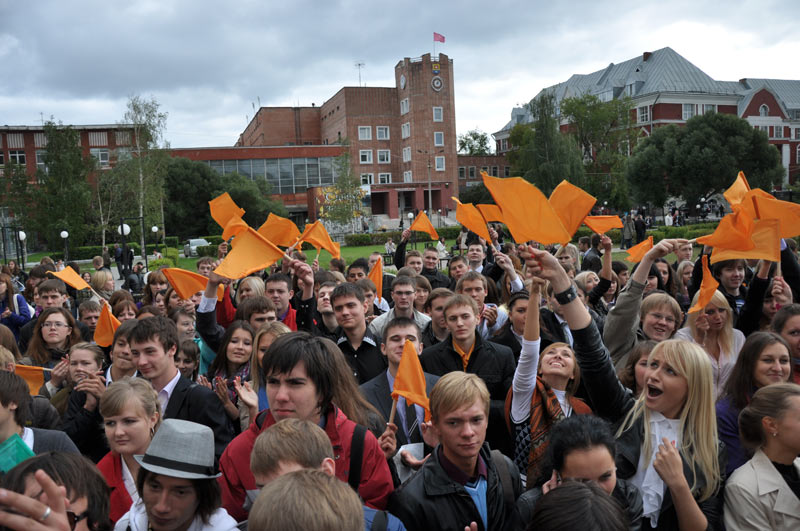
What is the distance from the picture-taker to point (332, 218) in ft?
157

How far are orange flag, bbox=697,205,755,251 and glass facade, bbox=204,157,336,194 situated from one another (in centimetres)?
6414

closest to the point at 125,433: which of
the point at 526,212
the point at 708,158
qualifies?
the point at 526,212

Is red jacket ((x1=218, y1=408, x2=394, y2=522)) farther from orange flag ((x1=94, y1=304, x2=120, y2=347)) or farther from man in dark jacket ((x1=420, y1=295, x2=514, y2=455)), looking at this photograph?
orange flag ((x1=94, y1=304, x2=120, y2=347))

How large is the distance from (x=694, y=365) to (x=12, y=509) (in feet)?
10.1

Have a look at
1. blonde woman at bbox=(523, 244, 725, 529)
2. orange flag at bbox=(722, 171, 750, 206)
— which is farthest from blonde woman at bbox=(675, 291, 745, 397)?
blonde woman at bbox=(523, 244, 725, 529)

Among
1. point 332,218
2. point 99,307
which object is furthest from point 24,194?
point 99,307

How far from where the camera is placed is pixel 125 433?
3213 millimetres

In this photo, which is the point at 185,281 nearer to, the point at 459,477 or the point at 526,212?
the point at 526,212

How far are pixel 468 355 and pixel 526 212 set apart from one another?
148 cm

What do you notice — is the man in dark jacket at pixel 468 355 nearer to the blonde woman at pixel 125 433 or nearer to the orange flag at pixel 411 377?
the orange flag at pixel 411 377

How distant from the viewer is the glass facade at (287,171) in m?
66.3

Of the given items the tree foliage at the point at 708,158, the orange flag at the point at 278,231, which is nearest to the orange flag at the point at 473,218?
the orange flag at the point at 278,231

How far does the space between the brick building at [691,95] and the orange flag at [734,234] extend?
2637 inches

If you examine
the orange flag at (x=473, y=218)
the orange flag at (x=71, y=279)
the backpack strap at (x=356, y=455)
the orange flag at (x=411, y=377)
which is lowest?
the backpack strap at (x=356, y=455)
